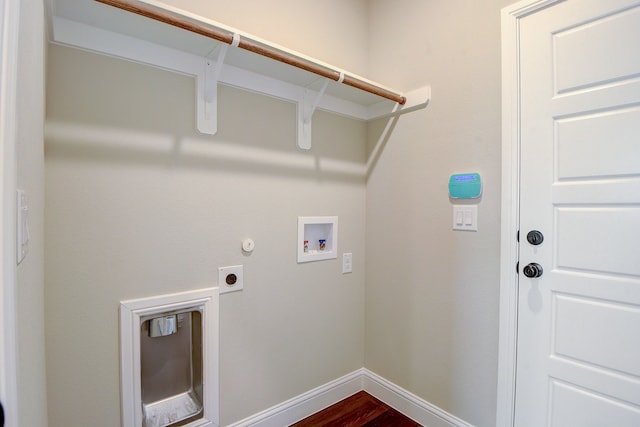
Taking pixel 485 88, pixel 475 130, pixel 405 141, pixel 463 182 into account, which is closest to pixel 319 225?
pixel 405 141

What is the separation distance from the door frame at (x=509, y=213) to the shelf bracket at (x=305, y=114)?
93 centimetres

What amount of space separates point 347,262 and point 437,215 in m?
0.65

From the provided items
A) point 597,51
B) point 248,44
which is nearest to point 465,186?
point 597,51

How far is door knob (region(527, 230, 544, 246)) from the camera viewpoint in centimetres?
129

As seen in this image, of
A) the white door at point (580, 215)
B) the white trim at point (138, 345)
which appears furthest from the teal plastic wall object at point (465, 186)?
the white trim at point (138, 345)

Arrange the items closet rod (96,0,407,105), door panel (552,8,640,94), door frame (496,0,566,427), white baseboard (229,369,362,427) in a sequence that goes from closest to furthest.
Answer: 1. closet rod (96,0,407,105)
2. door panel (552,8,640,94)
3. door frame (496,0,566,427)
4. white baseboard (229,369,362,427)

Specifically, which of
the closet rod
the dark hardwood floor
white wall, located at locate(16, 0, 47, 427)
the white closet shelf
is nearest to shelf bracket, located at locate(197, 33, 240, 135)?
the white closet shelf

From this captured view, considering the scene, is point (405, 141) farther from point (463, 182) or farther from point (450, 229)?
point (450, 229)

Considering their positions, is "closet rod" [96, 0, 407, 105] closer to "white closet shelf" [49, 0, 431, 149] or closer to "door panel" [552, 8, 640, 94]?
"white closet shelf" [49, 0, 431, 149]

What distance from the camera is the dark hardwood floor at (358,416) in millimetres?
1746

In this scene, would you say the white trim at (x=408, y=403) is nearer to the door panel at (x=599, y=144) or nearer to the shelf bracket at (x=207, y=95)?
the door panel at (x=599, y=144)

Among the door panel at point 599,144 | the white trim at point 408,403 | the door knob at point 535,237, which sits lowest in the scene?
the white trim at point 408,403

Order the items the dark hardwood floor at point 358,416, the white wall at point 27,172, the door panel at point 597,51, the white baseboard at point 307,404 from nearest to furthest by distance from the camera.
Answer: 1. the white wall at point 27,172
2. the door panel at point 597,51
3. the white baseboard at point 307,404
4. the dark hardwood floor at point 358,416

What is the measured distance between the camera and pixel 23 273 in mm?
652
